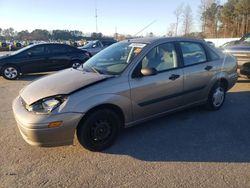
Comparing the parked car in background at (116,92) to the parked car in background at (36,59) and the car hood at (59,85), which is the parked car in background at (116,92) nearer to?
the car hood at (59,85)

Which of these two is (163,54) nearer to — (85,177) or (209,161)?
(209,161)

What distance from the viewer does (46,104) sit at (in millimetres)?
3264

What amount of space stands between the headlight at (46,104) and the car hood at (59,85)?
0.06 meters

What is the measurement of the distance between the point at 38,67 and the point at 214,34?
154 ft

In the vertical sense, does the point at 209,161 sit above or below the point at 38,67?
below

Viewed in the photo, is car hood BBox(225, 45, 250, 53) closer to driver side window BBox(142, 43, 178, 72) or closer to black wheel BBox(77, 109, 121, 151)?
driver side window BBox(142, 43, 178, 72)

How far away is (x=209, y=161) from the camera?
10.8 feet

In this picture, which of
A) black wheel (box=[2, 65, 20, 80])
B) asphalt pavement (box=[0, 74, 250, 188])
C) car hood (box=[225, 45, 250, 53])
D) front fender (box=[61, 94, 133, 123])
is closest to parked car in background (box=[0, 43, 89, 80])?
black wheel (box=[2, 65, 20, 80])

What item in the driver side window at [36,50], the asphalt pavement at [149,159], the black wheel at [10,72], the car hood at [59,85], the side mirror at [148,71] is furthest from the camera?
the driver side window at [36,50]

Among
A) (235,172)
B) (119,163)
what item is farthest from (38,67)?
(235,172)

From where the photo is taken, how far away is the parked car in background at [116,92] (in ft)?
10.7

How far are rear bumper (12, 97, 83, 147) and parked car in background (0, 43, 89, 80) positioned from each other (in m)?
7.36

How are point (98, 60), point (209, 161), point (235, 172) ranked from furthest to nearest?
point (98, 60) < point (209, 161) < point (235, 172)

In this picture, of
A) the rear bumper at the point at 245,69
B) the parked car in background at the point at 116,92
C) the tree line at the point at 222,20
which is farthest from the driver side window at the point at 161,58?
the tree line at the point at 222,20
